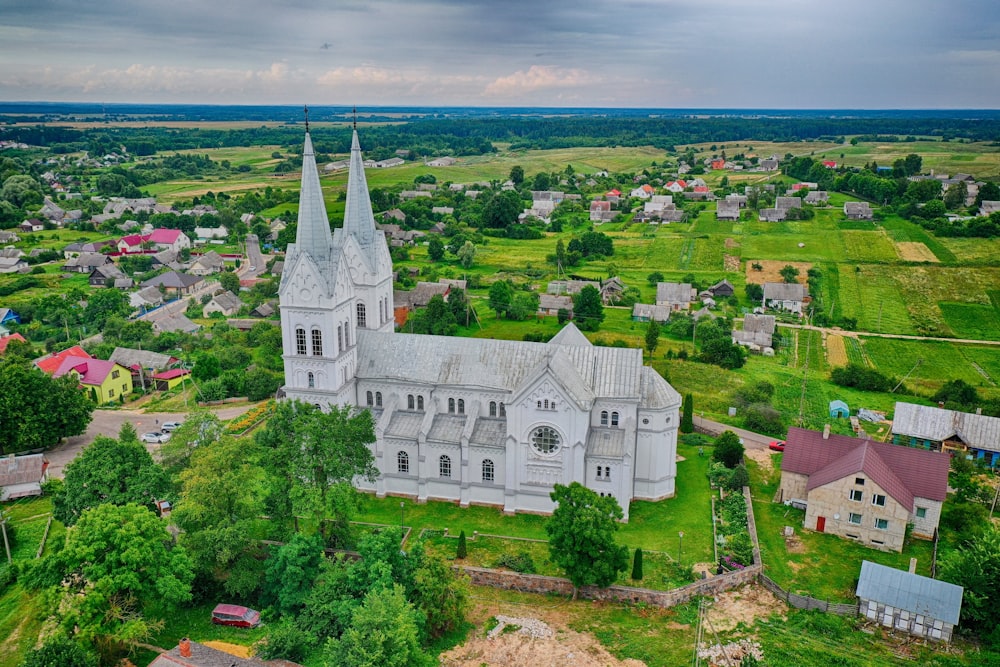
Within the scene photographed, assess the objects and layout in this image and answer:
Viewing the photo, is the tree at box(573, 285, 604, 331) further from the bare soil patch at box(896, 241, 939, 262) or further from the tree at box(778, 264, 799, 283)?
the bare soil patch at box(896, 241, 939, 262)

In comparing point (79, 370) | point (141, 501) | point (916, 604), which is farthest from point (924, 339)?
point (79, 370)

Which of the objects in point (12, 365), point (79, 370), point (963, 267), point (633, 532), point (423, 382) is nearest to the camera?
point (633, 532)

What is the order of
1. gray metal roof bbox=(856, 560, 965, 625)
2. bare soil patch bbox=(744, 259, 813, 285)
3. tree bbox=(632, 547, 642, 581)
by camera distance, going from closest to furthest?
gray metal roof bbox=(856, 560, 965, 625) → tree bbox=(632, 547, 642, 581) → bare soil patch bbox=(744, 259, 813, 285)

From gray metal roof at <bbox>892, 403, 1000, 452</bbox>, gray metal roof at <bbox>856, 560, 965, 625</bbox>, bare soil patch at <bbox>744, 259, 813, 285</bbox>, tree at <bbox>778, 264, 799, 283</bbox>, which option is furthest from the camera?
bare soil patch at <bbox>744, 259, 813, 285</bbox>

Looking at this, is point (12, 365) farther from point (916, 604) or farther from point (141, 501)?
point (916, 604)

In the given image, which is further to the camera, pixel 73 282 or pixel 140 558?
pixel 73 282

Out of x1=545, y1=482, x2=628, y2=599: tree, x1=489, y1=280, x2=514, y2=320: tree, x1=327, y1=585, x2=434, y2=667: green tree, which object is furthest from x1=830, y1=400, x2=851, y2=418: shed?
x1=327, y1=585, x2=434, y2=667: green tree
